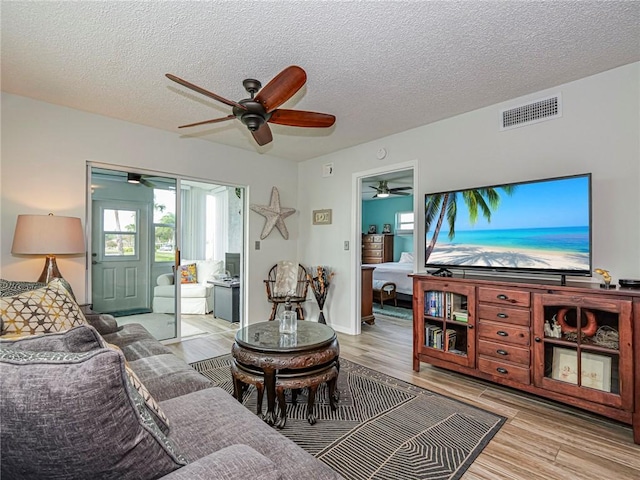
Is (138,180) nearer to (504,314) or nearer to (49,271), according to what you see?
(49,271)

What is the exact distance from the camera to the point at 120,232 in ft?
12.3

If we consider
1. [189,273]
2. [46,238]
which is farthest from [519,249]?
[189,273]

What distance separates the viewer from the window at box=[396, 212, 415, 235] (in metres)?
8.77

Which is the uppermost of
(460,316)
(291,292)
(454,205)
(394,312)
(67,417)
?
(454,205)

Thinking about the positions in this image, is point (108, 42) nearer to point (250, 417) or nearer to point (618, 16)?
point (250, 417)

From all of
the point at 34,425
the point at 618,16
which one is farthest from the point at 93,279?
the point at 618,16

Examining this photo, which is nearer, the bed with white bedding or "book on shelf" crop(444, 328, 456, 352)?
"book on shelf" crop(444, 328, 456, 352)

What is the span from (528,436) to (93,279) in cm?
416

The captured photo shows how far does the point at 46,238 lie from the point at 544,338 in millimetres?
4019

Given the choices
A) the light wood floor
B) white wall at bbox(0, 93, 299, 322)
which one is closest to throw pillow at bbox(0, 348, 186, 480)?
the light wood floor

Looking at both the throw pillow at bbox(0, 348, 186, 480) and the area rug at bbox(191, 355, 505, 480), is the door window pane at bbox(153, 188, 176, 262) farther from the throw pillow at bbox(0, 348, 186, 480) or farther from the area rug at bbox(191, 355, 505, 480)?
the throw pillow at bbox(0, 348, 186, 480)

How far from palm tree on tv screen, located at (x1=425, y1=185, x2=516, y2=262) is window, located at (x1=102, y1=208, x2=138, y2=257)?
11.1ft

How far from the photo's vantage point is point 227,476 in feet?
2.61

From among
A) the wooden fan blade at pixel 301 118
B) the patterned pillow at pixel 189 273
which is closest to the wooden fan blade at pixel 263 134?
the wooden fan blade at pixel 301 118
